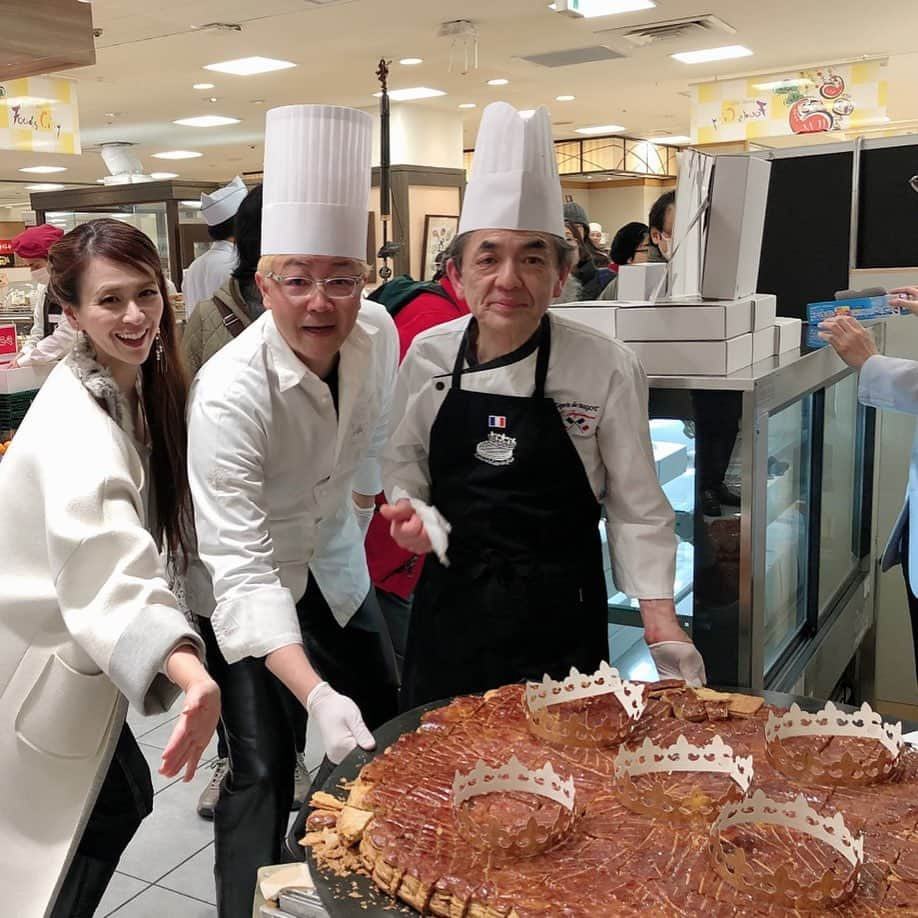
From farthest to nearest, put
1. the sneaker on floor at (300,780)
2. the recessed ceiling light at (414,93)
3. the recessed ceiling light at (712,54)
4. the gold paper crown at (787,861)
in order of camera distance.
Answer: the recessed ceiling light at (414,93)
the recessed ceiling light at (712,54)
the sneaker on floor at (300,780)
the gold paper crown at (787,861)

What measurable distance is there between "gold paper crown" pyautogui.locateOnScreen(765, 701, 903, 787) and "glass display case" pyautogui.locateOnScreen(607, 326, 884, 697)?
2.24 ft

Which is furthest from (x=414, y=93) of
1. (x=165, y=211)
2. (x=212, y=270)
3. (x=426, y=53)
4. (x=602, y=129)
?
(x=212, y=270)

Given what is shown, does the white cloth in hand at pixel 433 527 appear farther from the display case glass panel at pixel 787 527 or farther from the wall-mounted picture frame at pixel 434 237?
the wall-mounted picture frame at pixel 434 237

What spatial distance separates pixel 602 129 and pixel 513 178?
1212 cm

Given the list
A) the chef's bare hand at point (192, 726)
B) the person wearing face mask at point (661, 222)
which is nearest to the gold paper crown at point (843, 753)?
the chef's bare hand at point (192, 726)

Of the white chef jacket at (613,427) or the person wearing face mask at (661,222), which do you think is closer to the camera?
the white chef jacket at (613,427)

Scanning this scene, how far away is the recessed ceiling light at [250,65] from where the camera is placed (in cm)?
797

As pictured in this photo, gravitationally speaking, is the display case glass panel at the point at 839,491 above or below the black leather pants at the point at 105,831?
above

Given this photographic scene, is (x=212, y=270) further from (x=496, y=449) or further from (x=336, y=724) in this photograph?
(x=336, y=724)

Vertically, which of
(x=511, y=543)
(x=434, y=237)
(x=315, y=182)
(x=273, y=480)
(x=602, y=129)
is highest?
(x=602, y=129)

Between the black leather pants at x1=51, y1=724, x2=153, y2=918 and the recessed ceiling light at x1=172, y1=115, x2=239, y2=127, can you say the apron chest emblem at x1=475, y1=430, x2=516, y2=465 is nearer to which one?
the black leather pants at x1=51, y1=724, x2=153, y2=918

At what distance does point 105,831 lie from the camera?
1837 millimetres

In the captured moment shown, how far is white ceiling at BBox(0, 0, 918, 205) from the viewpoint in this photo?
6531 millimetres

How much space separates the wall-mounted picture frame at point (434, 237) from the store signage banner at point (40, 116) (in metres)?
3.30
